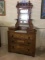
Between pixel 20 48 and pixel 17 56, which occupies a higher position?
pixel 20 48

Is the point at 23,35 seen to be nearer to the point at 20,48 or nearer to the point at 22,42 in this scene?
the point at 22,42

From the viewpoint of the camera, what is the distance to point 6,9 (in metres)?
4.43

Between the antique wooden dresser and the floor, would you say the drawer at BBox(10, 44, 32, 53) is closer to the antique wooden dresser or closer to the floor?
the antique wooden dresser

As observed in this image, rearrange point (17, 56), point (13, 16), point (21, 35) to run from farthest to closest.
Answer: point (13, 16) → point (21, 35) → point (17, 56)

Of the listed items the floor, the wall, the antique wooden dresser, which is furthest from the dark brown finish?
the wall

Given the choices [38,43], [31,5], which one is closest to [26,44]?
[38,43]

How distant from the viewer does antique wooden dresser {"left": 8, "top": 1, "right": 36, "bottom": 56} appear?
146 inches

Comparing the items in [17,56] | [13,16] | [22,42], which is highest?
[13,16]

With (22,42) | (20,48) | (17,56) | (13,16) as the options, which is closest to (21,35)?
(22,42)

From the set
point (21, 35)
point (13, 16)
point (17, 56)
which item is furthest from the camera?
point (13, 16)

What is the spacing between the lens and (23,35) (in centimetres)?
376

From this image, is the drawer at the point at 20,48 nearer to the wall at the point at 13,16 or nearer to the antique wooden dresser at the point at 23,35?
the antique wooden dresser at the point at 23,35

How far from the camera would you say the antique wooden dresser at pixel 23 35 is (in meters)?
3.70

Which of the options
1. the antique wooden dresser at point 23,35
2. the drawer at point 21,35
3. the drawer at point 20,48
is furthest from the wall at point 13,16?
the drawer at point 20,48
